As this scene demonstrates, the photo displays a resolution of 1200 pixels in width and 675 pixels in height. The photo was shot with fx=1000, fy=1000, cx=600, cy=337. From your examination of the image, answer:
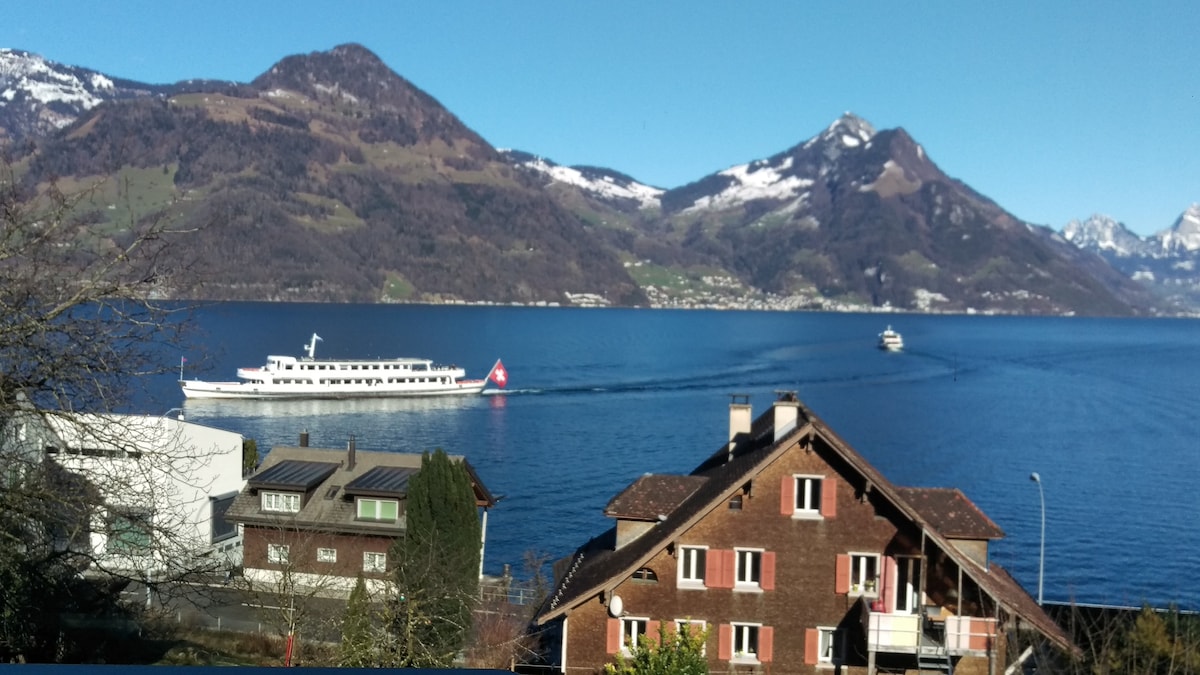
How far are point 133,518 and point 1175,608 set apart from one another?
18438 mm

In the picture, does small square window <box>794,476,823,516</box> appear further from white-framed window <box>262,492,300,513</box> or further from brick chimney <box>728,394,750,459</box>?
white-framed window <box>262,492,300,513</box>

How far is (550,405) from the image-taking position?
85.3 meters

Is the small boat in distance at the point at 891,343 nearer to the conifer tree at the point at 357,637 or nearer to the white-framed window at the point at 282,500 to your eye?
the white-framed window at the point at 282,500

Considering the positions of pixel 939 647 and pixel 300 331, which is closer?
pixel 939 647

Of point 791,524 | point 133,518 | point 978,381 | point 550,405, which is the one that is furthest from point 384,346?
point 133,518

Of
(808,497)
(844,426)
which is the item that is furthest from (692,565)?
(844,426)

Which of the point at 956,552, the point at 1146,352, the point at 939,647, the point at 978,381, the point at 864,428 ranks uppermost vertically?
the point at 1146,352

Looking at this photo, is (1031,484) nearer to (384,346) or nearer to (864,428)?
(864,428)

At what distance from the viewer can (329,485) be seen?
31031mm

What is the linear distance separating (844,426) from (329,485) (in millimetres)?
53223

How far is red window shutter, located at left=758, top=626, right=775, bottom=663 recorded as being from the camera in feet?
60.5

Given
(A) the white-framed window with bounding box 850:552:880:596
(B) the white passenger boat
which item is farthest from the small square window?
(B) the white passenger boat

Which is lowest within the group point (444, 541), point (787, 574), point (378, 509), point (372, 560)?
point (372, 560)

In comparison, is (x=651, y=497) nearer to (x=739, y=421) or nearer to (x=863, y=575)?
(x=863, y=575)
